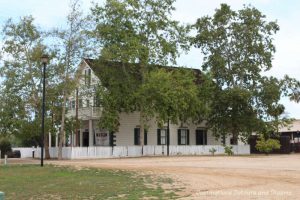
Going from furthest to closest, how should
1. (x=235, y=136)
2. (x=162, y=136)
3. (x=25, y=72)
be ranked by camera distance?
(x=235, y=136) < (x=162, y=136) < (x=25, y=72)

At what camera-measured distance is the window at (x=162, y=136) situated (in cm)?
5347

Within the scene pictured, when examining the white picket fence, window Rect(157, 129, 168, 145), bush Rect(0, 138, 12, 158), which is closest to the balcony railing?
the white picket fence

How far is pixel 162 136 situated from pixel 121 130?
4.73 metres

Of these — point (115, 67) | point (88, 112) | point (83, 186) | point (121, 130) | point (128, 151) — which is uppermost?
point (115, 67)

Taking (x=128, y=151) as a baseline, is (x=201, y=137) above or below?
above

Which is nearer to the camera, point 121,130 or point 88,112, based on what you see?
point 88,112

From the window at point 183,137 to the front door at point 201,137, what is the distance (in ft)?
4.74

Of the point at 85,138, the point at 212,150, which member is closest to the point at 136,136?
the point at 85,138

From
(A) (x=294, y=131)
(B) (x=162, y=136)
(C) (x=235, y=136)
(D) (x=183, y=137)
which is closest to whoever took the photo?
(B) (x=162, y=136)

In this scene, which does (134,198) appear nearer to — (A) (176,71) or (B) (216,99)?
(A) (176,71)

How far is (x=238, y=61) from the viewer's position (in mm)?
53781

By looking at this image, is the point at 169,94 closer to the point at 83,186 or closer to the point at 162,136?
the point at 162,136

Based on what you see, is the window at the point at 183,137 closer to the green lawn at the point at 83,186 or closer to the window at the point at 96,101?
the window at the point at 96,101

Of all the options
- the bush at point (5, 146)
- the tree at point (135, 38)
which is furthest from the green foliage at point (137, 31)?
the bush at point (5, 146)
